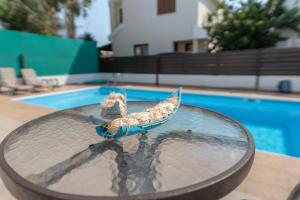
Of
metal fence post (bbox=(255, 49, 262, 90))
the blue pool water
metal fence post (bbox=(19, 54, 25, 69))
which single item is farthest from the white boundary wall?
the blue pool water

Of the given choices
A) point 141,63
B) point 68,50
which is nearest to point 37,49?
point 68,50

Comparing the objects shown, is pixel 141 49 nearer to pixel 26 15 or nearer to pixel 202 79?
pixel 202 79

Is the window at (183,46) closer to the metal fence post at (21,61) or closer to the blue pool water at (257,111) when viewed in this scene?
the blue pool water at (257,111)

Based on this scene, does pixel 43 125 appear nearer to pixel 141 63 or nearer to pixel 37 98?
pixel 37 98

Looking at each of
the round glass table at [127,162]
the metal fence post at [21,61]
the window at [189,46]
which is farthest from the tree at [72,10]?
the round glass table at [127,162]

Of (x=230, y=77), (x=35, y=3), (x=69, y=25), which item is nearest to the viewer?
(x=230, y=77)

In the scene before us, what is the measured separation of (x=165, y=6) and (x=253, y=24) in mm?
5693

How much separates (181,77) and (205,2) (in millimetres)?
5669

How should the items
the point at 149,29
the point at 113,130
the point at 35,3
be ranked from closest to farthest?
the point at 113,130 < the point at 35,3 < the point at 149,29

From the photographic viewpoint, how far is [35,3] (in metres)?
12.2

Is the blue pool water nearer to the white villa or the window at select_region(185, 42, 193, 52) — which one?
the white villa

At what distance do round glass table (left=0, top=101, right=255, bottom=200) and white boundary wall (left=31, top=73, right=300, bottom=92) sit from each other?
7.69 meters

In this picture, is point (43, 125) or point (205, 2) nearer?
point (43, 125)

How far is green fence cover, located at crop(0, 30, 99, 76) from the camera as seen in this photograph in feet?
32.2
